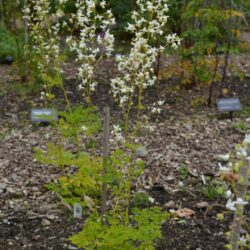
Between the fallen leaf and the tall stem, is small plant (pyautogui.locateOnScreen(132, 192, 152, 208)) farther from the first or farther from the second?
the tall stem

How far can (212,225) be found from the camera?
3.56 m

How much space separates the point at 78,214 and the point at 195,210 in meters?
0.86

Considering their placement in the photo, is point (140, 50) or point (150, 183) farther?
point (150, 183)

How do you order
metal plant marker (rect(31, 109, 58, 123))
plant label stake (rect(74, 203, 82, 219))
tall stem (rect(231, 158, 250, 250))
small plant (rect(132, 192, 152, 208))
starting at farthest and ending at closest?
small plant (rect(132, 192, 152, 208)), plant label stake (rect(74, 203, 82, 219)), metal plant marker (rect(31, 109, 58, 123)), tall stem (rect(231, 158, 250, 250))

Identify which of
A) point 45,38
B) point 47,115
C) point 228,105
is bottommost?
point 228,105

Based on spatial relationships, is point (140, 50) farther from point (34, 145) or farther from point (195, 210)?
point (34, 145)

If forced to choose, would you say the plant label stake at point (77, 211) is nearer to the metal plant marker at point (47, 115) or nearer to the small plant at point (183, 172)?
the metal plant marker at point (47, 115)

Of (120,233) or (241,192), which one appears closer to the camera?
(241,192)

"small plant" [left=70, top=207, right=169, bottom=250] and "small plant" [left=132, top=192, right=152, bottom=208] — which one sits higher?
"small plant" [left=70, top=207, right=169, bottom=250]

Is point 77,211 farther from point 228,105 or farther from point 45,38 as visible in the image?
point 228,105

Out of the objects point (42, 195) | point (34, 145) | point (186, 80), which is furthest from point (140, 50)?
point (186, 80)

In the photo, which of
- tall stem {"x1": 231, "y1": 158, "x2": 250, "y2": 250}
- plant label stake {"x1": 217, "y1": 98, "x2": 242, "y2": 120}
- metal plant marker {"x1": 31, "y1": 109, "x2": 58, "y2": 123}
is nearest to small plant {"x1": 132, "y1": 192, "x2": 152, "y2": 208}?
metal plant marker {"x1": 31, "y1": 109, "x2": 58, "y2": 123}

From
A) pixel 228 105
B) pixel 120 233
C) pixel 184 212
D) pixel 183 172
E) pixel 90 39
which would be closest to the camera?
pixel 120 233

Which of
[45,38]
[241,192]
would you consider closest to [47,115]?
[45,38]
